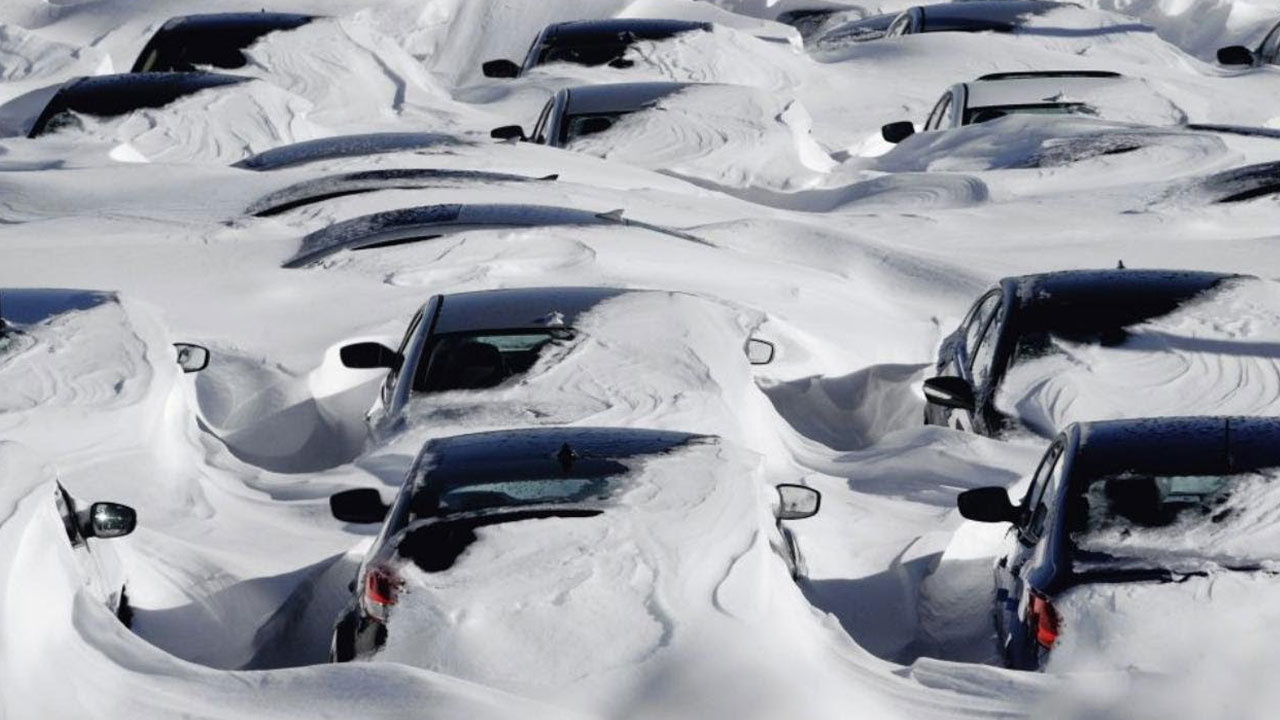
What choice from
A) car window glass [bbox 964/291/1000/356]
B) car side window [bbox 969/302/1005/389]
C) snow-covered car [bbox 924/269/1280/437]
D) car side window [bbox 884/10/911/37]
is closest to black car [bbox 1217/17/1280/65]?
car side window [bbox 884/10/911/37]

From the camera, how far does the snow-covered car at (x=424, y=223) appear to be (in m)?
15.4

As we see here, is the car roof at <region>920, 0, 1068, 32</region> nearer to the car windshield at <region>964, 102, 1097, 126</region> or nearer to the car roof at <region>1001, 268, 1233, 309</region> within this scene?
the car windshield at <region>964, 102, 1097, 126</region>

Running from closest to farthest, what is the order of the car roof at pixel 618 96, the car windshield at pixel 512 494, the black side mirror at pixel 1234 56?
the car windshield at pixel 512 494 → the car roof at pixel 618 96 → the black side mirror at pixel 1234 56

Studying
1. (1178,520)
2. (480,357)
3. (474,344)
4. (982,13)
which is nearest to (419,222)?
(474,344)

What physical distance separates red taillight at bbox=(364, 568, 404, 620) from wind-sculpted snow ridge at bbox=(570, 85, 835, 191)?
1126 cm

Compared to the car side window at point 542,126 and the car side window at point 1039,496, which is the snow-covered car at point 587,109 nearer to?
the car side window at point 542,126

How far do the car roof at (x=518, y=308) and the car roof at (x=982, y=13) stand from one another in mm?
12906

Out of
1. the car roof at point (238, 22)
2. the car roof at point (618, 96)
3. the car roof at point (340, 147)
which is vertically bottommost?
the car roof at point (238, 22)

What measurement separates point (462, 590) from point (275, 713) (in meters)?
1.08

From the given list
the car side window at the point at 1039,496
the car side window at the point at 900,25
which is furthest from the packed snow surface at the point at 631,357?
the car side window at the point at 900,25

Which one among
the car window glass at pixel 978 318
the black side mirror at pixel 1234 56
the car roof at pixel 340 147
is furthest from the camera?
the black side mirror at pixel 1234 56

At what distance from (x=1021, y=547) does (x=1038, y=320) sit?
3211 millimetres

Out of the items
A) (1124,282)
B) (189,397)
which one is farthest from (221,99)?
(1124,282)

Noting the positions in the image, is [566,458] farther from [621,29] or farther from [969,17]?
[969,17]
